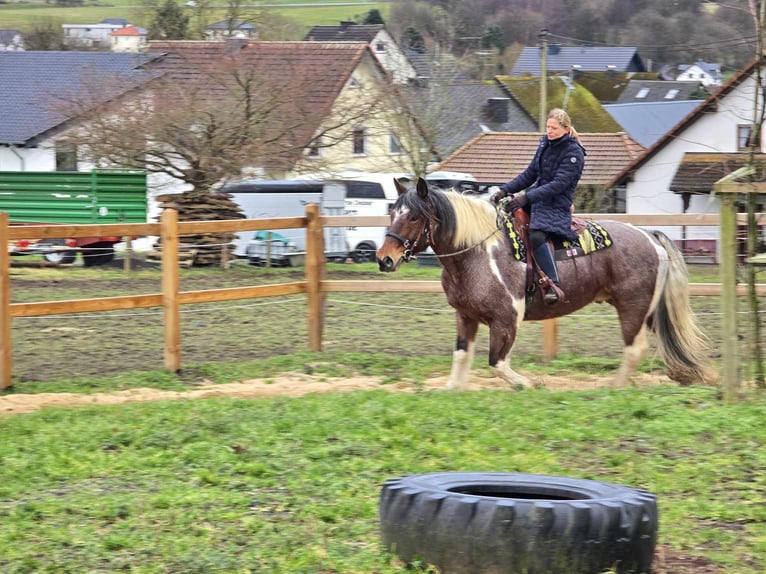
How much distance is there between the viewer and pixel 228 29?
39969 mm

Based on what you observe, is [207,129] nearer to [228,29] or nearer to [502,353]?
[502,353]

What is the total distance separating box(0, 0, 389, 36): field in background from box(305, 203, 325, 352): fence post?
165 feet

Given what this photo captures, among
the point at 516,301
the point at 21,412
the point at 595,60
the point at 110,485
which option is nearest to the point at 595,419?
the point at 516,301

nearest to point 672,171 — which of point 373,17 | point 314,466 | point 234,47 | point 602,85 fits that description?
point 234,47

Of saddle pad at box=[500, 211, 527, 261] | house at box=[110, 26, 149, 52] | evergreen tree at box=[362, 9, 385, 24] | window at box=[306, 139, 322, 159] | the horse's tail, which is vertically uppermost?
evergreen tree at box=[362, 9, 385, 24]

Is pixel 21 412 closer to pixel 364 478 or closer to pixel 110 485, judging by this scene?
pixel 110 485

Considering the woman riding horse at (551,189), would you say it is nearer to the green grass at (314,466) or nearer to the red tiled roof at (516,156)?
the green grass at (314,466)

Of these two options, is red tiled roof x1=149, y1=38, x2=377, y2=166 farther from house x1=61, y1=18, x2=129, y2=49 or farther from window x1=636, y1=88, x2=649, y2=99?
window x1=636, y1=88, x2=649, y2=99

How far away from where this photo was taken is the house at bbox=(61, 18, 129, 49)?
55.2 metres

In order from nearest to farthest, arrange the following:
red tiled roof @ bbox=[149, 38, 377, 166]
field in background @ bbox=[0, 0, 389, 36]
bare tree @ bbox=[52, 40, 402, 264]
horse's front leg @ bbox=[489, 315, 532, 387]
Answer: horse's front leg @ bbox=[489, 315, 532, 387], bare tree @ bbox=[52, 40, 402, 264], red tiled roof @ bbox=[149, 38, 377, 166], field in background @ bbox=[0, 0, 389, 36]

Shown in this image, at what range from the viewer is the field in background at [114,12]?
209 feet

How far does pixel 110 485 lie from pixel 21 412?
99.3 inches

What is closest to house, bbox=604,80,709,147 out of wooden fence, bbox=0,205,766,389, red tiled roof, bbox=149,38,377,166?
red tiled roof, bbox=149,38,377,166

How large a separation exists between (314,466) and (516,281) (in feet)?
11.0
